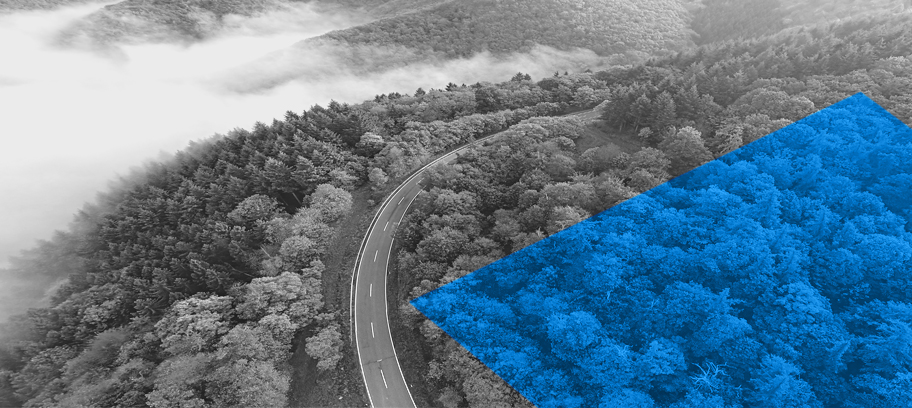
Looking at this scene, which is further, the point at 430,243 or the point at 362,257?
the point at 362,257

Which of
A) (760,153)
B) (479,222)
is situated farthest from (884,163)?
(479,222)

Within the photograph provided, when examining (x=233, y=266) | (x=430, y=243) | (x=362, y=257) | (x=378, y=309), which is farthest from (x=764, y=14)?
(x=233, y=266)

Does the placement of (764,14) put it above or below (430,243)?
above

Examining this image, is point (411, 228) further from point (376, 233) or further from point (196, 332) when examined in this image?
point (196, 332)

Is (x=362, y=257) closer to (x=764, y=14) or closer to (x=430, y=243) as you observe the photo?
(x=430, y=243)

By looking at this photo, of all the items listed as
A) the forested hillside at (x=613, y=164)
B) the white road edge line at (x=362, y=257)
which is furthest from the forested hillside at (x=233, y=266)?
the forested hillside at (x=613, y=164)
